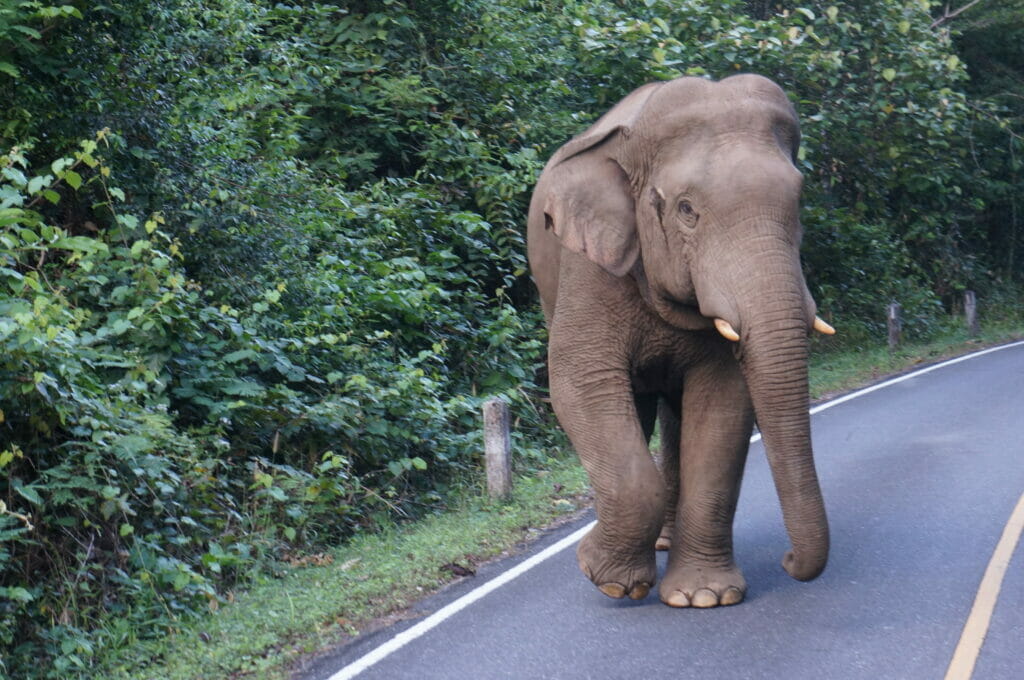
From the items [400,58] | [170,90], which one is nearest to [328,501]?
[170,90]

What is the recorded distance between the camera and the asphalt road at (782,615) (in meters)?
5.92

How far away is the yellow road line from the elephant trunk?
76 cm

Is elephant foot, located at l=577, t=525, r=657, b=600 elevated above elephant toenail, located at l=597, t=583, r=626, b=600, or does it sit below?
above

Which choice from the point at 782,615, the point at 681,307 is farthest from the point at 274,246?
the point at 782,615

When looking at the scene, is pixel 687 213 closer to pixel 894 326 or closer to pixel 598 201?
pixel 598 201

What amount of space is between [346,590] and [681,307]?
2737mm

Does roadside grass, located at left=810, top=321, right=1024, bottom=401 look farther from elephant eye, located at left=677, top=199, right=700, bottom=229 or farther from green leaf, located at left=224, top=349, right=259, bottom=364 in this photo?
elephant eye, located at left=677, top=199, right=700, bottom=229

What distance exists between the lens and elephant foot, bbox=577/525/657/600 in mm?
6836

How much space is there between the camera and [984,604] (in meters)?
6.67

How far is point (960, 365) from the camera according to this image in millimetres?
20281

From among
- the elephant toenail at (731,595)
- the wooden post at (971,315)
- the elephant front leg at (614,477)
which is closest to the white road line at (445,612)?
the elephant front leg at (614,477)

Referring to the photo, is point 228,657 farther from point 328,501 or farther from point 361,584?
point 328,501

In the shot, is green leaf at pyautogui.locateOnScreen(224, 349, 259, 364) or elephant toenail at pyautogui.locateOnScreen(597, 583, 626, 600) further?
green leaf at pyautogui.locateOnScreen(224, 349, 259, 364)

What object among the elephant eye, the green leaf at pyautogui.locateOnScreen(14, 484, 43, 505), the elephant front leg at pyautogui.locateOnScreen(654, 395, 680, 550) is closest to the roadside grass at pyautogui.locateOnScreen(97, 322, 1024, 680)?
the green leaf at pyautogui.locateOnScreen(14, 484, 43, 505)
